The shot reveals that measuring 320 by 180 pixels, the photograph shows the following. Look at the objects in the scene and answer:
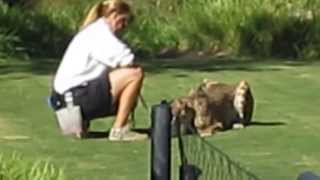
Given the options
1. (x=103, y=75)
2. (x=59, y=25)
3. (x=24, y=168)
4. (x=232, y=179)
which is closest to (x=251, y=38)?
(x=59, y=25)

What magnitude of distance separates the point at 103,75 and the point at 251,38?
33.9ft

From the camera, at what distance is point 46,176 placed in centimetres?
679

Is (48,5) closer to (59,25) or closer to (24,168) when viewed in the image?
(59,25)

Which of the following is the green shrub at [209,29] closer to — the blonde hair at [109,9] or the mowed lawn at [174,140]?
the mowed lawn at [174,140]

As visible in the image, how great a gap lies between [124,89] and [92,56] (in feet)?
1.12

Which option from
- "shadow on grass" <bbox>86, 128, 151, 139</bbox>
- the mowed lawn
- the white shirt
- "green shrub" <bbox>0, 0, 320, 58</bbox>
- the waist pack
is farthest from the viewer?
"green shrub" <bbox>0, 0, 320, 58</bbox>

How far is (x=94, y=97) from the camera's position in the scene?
31.2ft

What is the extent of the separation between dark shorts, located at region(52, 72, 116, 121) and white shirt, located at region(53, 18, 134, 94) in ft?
0.19

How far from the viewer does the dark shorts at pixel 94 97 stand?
31.2ft

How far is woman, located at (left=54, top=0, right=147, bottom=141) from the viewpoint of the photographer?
9453 mm

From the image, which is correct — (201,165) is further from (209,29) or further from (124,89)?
(209,29)

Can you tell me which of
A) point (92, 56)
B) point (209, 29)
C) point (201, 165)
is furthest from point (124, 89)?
point (209, 29)

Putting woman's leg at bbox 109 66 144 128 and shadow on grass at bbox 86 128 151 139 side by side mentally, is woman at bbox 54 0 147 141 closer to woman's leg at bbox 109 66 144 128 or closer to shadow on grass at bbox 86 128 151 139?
woman's leg at bbox 109 66 144 128

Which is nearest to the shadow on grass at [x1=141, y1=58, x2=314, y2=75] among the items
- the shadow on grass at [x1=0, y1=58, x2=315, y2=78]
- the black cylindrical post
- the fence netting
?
the shadow on grass at [x1=0, y1=58, x2=315, y2=78]
